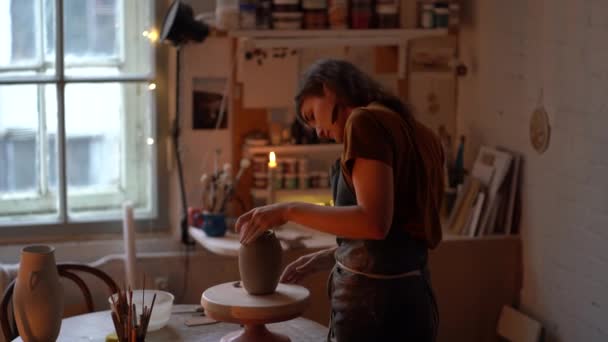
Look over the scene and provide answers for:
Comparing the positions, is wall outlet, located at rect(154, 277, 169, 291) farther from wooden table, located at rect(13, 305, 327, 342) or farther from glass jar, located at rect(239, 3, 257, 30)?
glass jar, located at rect(239, 3, 257, 30)

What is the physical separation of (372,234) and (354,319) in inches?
12.1

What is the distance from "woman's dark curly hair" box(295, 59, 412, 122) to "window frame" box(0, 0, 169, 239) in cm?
152

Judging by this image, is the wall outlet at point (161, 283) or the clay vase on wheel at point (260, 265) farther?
the wall outlet at point (161, 283)

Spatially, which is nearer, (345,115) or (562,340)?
(345,115)

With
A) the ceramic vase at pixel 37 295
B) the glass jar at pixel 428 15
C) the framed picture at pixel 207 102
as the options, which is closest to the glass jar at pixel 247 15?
the framed picture at pixel 207 102

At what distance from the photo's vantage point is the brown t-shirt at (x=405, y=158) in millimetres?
2084

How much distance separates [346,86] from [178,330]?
98cm

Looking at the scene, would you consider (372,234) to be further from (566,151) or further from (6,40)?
(6,40)

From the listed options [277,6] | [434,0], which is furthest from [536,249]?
[277,6]

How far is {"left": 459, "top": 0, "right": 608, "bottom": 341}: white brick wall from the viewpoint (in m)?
3.12

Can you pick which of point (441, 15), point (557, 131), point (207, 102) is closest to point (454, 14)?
point (441, 15)

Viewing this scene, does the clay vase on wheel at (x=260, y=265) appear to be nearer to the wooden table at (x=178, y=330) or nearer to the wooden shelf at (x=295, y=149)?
the wooden table at (x=178, y=330)

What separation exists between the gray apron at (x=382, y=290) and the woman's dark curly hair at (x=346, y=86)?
0.20 m

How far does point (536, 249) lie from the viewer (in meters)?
3.59
